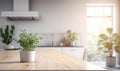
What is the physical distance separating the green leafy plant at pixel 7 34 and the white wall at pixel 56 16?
0.19 m

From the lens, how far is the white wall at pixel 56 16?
7473mm

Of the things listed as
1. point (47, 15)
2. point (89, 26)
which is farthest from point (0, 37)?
point (89, 26)

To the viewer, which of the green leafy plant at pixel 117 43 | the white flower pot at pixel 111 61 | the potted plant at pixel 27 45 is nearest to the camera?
the potted plant at pixel 27 45

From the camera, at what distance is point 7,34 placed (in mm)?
7121

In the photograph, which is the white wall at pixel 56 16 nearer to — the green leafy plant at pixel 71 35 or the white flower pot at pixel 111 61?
the green leafy plant at pixel 71 35

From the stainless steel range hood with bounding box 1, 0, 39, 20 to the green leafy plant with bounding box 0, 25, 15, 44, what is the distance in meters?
0.35

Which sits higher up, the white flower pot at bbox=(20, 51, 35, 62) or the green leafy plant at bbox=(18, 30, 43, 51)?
the green leafy plant at bbox=(18, 30, 43, 51)

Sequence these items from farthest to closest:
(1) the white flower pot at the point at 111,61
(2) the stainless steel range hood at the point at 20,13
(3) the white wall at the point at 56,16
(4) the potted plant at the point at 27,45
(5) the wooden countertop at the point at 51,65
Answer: (3) the white wall at the point at 56,16
(2) the stainless steel range hood at the point at 20,13
(1) the white flower pot at the point at 111,61
(4) the potted plant at the point at 27,45
(5) the wooden countertop at the point at 51,65

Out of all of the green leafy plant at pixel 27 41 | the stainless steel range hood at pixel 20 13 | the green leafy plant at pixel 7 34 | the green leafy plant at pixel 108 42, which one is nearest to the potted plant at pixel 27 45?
the green leafy plant at pixel 27 41

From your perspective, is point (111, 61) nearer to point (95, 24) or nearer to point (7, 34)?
point (95, 24)

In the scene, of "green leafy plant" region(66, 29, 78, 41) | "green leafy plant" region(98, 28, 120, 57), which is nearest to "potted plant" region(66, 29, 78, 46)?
"green leafy plant" region(66, 29, 78, 41)

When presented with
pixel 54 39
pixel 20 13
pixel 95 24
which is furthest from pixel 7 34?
pixel 95 24

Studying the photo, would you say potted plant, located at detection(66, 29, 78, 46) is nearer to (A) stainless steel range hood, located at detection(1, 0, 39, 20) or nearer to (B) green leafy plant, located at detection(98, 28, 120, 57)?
(A) stainless steel range hood, located at detection(1, 0, 39, 20)

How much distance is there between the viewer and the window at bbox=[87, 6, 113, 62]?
25.3 ft
